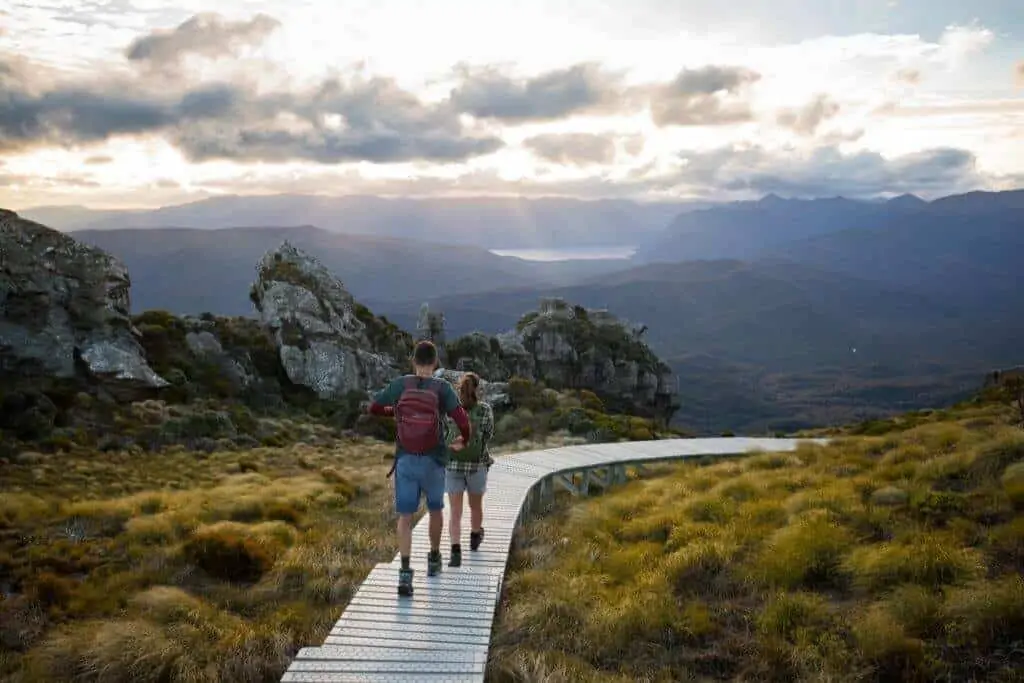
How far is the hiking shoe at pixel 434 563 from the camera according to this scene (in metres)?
10.7

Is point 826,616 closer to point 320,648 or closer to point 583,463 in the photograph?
point 320,648

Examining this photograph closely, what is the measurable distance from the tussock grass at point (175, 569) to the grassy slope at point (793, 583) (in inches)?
119

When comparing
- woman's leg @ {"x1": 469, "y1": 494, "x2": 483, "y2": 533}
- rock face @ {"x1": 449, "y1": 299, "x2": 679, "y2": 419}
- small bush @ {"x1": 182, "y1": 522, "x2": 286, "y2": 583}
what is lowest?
rock face @ {"x1": 449, "y1": 299, "x2": 679, "y2": 419}

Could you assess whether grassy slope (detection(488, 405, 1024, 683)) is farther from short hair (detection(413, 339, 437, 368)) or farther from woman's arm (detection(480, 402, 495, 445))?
short hair (detection(413, 339, 437, 368))

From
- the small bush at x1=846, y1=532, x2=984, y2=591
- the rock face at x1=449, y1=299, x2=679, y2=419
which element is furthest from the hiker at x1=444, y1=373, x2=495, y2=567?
the rock face at x1=449, y1=299, x2=679, y2=419

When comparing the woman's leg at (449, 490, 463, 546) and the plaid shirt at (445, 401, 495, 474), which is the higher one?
the plaid shirt at (445, 401, 495, 474)

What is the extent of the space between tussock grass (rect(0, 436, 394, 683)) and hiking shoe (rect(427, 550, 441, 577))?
1339 mm

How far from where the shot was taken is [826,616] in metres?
9.17

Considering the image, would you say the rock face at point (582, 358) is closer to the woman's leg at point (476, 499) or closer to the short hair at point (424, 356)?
the woman's leg at point (476, 499)

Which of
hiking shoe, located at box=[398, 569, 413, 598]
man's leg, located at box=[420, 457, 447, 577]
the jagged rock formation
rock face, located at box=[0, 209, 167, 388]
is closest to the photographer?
man's leg, located at box=[420, 457, 447, 577]

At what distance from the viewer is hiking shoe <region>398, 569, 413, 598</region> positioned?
32.7 ft

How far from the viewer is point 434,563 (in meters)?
10.7

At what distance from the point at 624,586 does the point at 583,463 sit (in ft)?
31.0

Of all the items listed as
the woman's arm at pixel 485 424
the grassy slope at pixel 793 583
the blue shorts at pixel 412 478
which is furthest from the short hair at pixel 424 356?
the grassy slope at pixel 793 583
